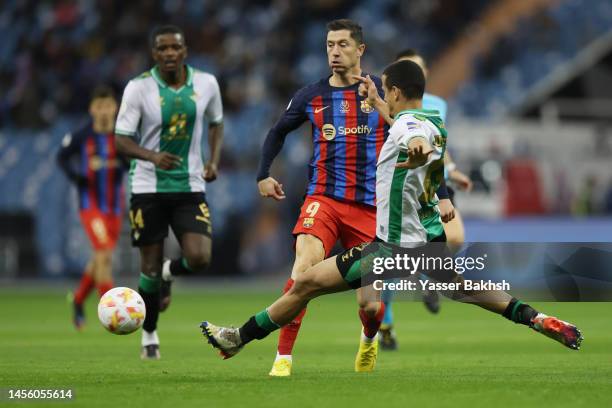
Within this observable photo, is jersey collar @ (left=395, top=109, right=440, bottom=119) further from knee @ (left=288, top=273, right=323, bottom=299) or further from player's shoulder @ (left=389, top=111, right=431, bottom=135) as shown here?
knee @ (left=288, top=273, right=323, bottom=299)

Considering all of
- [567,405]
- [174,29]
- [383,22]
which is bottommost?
[567,405]

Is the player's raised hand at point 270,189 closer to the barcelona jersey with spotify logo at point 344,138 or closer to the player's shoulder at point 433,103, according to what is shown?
the barcelona jersey with spotify logo at point 344,138

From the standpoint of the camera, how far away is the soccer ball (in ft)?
25.3

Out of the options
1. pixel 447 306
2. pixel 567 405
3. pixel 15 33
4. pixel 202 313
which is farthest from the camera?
pixel 15 33

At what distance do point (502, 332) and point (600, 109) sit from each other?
1253cm

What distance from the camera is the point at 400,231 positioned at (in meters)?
6.61

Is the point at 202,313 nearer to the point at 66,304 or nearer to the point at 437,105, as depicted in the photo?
the point at 66,304

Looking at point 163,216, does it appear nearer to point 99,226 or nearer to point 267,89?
point 99,226

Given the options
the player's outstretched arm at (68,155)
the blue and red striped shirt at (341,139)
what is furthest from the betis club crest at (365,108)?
the player's outstretched arm at (68,155)

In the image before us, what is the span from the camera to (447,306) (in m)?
16.2

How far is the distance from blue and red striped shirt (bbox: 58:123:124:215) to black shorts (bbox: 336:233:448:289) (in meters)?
6.54

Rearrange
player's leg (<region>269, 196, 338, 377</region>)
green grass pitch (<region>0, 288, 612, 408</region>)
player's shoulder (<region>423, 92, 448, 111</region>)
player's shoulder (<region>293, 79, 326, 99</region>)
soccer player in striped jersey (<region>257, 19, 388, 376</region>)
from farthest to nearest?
player's shoulder (<region>423, 92, 448, 111</region>)
player's shoulder (<region>293, 79, 326, 99</region>)
soccer player in striped jersey (<region>257, 19, 388, 376</region>)
player's leg (<region>269, 196, 338, 377</region>)
green grass pitch (<region>0, 288, 612, 408</region>)

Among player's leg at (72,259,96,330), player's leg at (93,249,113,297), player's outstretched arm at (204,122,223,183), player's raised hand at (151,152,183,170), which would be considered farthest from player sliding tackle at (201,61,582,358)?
player's leg at (93,249,113,297)

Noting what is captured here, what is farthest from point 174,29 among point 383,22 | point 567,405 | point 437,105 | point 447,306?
point 383,22
